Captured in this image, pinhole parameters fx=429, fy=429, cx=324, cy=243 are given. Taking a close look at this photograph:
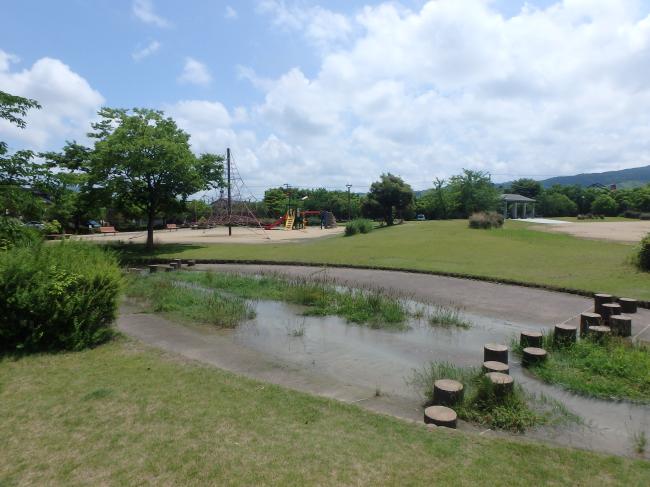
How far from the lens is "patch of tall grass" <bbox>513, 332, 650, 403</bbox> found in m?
5.23

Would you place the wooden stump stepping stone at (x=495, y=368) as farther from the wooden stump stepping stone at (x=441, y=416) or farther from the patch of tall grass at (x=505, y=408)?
the wooden stump stepping stone at (x=441, y=416)

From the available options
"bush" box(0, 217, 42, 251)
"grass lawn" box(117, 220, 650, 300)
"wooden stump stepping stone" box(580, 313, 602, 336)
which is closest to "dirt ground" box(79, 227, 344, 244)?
"grass lawn" box(117, 220, 650, 300)

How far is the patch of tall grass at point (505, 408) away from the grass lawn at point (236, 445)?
0.67 meters

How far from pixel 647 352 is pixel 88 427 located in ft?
23.5

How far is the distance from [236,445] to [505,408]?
282 cm

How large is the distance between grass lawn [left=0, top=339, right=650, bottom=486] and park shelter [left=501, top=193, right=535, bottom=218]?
52.0 metres

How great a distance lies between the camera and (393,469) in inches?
128

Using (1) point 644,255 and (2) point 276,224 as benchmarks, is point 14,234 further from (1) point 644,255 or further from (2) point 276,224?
(2) point 276,224

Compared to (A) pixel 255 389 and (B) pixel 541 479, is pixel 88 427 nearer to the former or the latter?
(A) pixel 255 389

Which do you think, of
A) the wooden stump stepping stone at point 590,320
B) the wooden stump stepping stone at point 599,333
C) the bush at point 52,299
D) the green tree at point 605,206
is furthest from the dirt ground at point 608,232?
the green tree at point 605,206

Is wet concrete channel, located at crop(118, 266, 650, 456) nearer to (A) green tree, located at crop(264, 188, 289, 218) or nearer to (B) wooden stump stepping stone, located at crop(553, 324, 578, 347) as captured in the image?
(B) wooden stump stepping stone, located at crop(553, 324, 578, 347)

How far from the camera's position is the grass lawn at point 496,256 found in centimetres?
1260

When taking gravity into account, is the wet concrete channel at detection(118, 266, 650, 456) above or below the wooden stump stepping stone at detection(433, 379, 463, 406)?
below

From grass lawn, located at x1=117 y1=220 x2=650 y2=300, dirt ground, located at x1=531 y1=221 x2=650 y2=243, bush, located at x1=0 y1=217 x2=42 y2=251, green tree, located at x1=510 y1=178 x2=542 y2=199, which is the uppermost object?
green tree, located at x1=510 y1=178 x2=542 y2=199
